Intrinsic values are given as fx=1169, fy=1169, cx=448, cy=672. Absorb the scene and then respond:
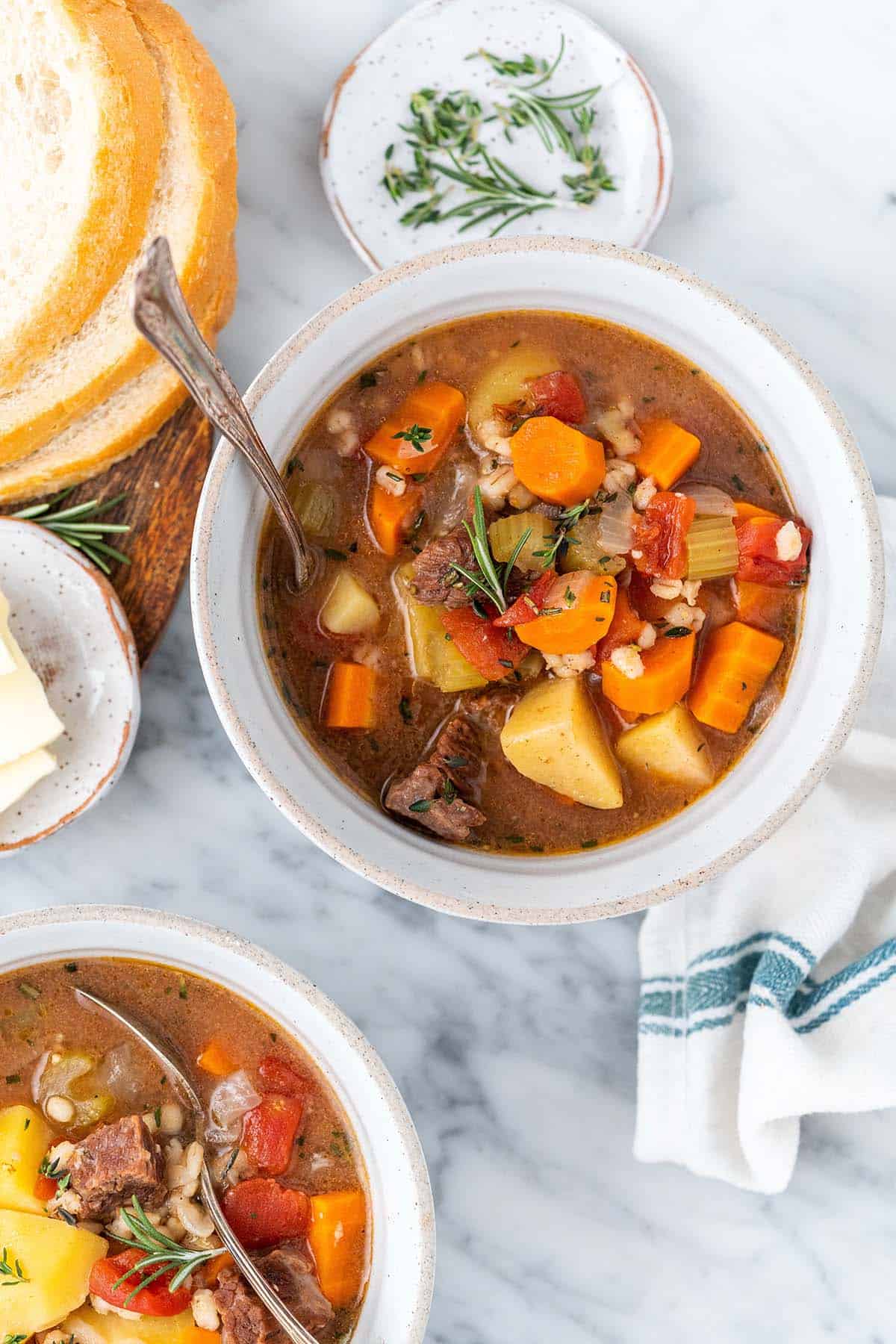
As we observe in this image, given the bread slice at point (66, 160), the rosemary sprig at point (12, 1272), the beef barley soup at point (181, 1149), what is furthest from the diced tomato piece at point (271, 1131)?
the bread slice at point (66, 160)

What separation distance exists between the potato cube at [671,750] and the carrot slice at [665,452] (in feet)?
1.57

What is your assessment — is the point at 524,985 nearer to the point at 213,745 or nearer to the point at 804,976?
the point at 804,976

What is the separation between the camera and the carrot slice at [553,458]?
2318 millimetres

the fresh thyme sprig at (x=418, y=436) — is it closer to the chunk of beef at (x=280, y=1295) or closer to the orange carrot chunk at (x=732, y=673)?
the orange carrot chunk at (x=732, y=673)

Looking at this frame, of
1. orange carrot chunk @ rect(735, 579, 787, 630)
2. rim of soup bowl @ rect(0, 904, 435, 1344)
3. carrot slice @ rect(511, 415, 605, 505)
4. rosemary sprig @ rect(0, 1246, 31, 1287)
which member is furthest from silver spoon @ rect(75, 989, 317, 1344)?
orange carrot chunk @ rect(735, 579, 787, 630)

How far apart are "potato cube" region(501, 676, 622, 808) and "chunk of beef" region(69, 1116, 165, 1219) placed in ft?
3.67

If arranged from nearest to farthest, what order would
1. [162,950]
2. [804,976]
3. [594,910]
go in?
1. [594,910]
2. [162,950]
3. [804,976]

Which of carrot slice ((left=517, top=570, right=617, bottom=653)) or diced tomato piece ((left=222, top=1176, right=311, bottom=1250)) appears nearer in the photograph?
carrot slice ((left=517, top=570, right=617, bottom=653))

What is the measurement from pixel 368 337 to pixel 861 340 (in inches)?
54.3

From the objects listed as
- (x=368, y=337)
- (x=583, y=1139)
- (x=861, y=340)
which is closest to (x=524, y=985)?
(x=583, y=1139)

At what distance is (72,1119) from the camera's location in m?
2.59

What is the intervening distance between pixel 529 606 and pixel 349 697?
43cm

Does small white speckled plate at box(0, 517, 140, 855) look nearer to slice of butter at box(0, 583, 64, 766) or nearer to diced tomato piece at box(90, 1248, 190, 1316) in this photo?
slice of butter at box(0, 583, 64, 766)

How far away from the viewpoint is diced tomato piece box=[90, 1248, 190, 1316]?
8.22 ft
